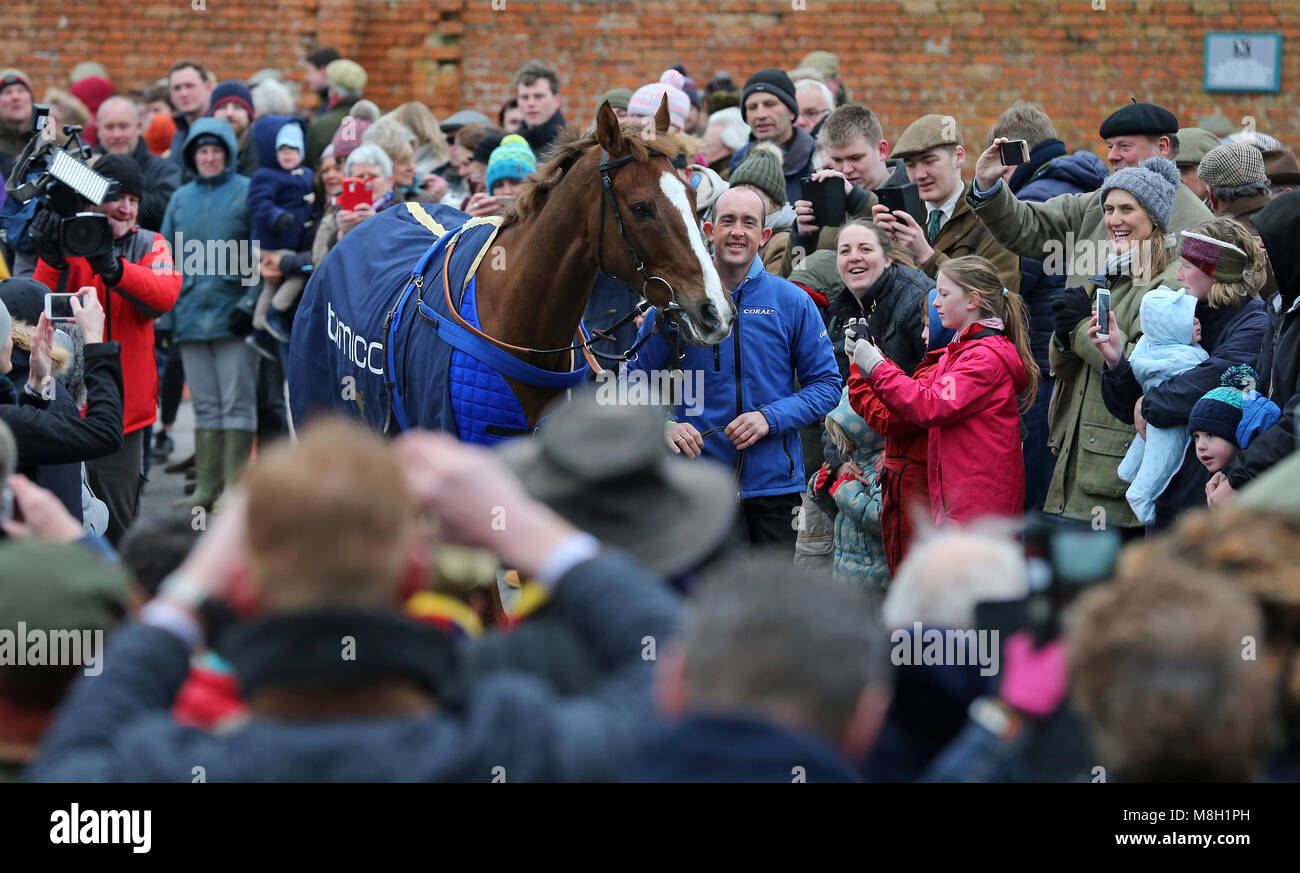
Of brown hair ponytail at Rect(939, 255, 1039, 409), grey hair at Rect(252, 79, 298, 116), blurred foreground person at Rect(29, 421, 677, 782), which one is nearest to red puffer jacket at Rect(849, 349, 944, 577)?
brown hair ponytail at Rect(939, 255, 1039, 409)

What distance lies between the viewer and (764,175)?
23.5ft

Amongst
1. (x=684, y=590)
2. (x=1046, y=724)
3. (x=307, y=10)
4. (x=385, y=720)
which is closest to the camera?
(x=385, y=720)

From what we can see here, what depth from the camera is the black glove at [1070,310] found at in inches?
227

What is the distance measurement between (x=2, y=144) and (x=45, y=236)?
11.7 ft

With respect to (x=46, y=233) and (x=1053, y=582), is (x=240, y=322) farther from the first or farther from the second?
(x=1053, y=582)

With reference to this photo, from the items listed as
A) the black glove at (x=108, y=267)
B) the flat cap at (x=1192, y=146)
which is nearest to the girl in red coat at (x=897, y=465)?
the flat cap at (x=1192, y=146)

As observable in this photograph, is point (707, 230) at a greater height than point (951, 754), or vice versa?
point (707, 230)

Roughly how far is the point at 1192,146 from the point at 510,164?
3315 millimetres

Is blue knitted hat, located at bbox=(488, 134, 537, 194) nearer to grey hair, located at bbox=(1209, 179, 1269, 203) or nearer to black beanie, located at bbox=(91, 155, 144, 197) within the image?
black beanie, located at bbox=(91, 155, 144, 197)

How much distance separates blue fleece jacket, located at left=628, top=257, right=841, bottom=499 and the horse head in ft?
1.00

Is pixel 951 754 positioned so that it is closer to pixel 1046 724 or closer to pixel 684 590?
pixel 1046 724
